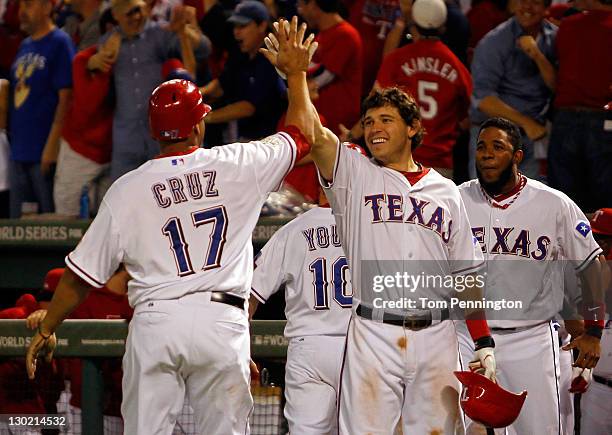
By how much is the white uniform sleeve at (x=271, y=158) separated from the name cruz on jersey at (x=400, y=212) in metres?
0.38

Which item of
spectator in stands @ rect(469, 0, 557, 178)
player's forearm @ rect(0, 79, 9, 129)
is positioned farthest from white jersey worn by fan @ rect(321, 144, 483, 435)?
player's forearm @ rect(0, 79, 9, 129)

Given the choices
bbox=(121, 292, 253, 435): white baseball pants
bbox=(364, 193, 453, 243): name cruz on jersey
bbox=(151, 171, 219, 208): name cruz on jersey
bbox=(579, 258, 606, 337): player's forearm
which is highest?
bbox=(151, 171, 219, 208): name cruz on jersey

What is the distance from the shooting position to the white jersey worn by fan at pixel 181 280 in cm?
500

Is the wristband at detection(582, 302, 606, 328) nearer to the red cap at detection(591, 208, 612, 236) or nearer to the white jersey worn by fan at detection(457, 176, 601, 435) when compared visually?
the white jersey worn by fan at detection(457, 176, 601, 435)

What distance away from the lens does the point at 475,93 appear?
25.6 ft

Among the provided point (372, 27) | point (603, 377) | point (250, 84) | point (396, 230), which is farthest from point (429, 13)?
point (396, 230)

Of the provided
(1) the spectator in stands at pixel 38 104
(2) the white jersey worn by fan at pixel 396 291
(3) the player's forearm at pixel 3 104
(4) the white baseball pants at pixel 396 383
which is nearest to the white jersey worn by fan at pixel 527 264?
(2) the white jersey worn by fan at pixel 396 291

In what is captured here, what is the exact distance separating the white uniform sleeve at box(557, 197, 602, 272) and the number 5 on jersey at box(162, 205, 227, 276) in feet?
6.69

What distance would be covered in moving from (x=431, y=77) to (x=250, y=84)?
1.33 metres

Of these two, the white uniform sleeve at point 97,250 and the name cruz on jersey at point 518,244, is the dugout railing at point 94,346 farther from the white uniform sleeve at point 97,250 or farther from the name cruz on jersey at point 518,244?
the white uniform sleeve at point 97,250

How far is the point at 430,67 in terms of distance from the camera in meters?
7.67

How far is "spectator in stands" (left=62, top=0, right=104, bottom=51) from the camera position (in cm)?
918

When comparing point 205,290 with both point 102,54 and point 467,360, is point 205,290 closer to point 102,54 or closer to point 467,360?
point 467,360

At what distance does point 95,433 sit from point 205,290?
1.76 m
